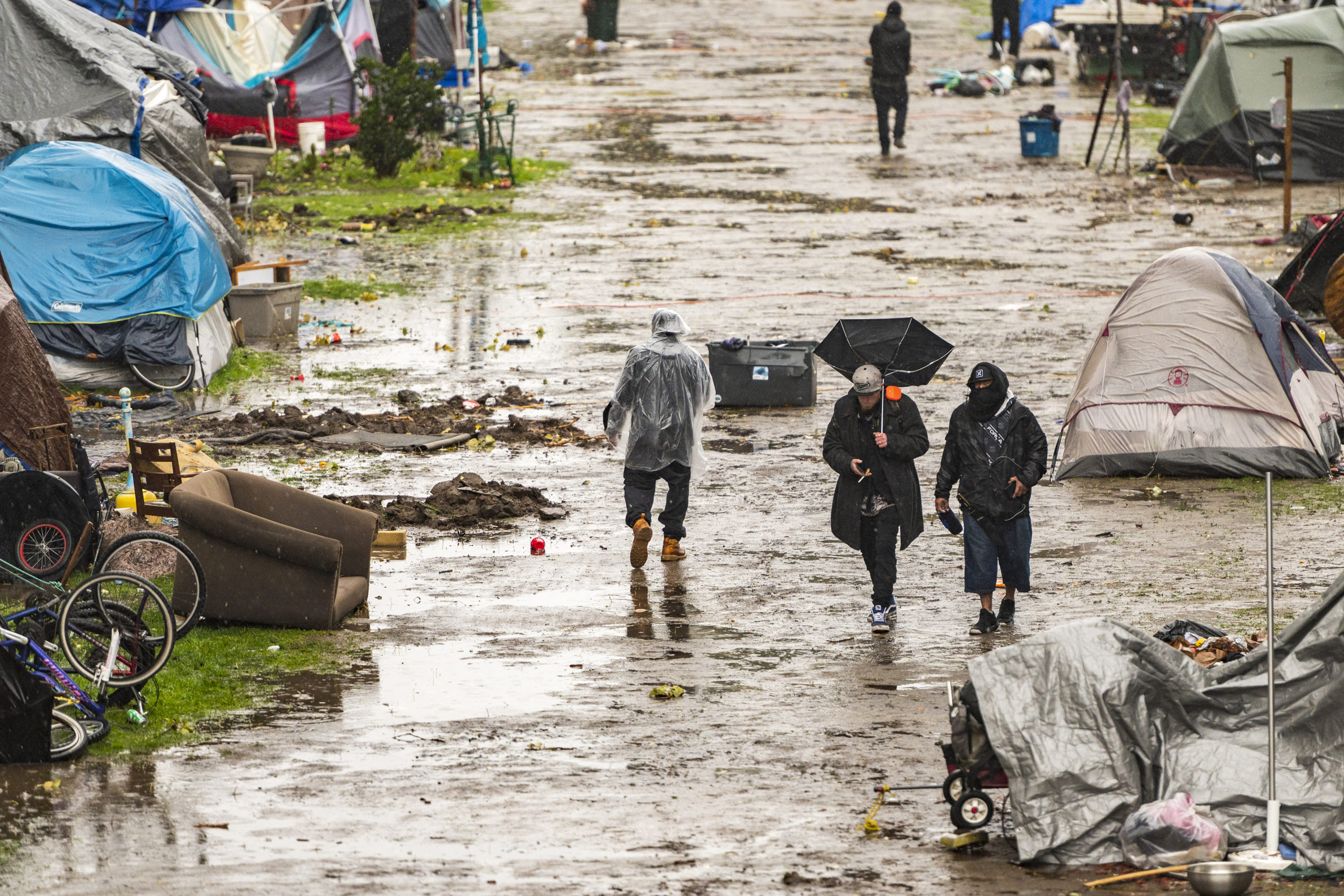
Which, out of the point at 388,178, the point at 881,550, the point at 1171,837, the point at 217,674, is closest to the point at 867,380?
the point at 881,550

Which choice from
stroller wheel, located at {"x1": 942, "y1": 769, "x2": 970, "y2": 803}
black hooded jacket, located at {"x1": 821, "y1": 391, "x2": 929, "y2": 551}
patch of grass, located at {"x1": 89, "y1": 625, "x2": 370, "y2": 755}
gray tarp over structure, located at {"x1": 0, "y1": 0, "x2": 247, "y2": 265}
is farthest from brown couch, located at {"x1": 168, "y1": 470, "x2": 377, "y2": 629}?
gray tarp over structure, located at {"x1": 0, "y1": 0, "x2": 247, "y2": 265}

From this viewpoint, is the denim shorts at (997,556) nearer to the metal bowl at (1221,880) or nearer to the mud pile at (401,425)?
the metal bowl at (1221,880)

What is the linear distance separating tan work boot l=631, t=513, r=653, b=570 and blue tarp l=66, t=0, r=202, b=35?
22.7 metres

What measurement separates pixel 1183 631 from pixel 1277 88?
22.0 meters

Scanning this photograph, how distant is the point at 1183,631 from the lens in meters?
8.86

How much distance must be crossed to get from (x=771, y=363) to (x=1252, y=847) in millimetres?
9837

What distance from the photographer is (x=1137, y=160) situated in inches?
1233

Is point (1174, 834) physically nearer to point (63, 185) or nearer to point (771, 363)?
point (771, 363)

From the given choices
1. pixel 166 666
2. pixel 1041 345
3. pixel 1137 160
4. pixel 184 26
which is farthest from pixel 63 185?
pixel 1137 160

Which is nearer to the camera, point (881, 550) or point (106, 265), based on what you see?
point (881, 550)

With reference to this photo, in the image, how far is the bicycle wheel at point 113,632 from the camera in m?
8.26

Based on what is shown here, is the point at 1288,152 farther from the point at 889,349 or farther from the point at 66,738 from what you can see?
the point at 66,738

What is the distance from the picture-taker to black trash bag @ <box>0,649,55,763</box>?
7.53m

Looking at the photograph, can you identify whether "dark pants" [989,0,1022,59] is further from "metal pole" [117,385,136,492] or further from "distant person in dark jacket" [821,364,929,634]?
"distant person in dark jacket" [821,364,929,634]
